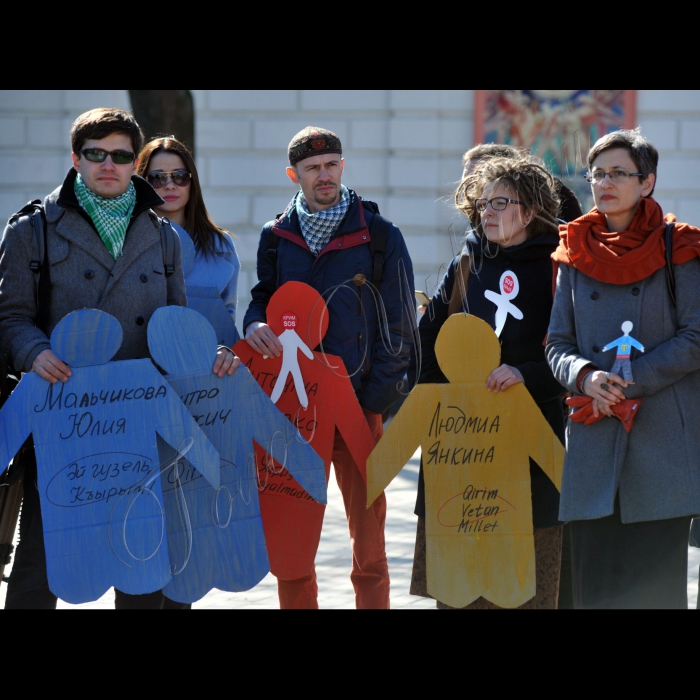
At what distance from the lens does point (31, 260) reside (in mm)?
3244

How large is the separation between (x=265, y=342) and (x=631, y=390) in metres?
1.24

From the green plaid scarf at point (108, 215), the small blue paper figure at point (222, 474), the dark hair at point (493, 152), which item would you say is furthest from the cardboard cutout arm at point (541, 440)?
the green plaid scarf at point (108, 215)

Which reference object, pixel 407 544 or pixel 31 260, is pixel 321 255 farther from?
pixel 407 544

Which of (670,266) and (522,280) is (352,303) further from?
(670,266)

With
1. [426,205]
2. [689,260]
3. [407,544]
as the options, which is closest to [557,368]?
[689,260]

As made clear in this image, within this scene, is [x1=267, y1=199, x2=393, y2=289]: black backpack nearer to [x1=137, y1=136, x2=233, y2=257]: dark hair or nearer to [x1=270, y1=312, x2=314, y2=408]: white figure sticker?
[x1=270, y1=312, x2=314, y2=408]: white figure sticker

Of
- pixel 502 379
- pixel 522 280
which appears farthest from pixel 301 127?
pixel 502 379

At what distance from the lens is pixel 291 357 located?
11.8ft

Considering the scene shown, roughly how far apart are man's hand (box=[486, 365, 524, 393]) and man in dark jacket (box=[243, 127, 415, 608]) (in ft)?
1.48

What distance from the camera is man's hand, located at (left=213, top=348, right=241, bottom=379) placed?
3.35 meters

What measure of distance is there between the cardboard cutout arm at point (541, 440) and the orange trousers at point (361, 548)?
61cm

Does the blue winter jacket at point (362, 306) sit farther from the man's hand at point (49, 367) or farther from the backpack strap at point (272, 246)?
the man's hand at point (49, 367)

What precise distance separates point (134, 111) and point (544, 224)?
16.2ft
